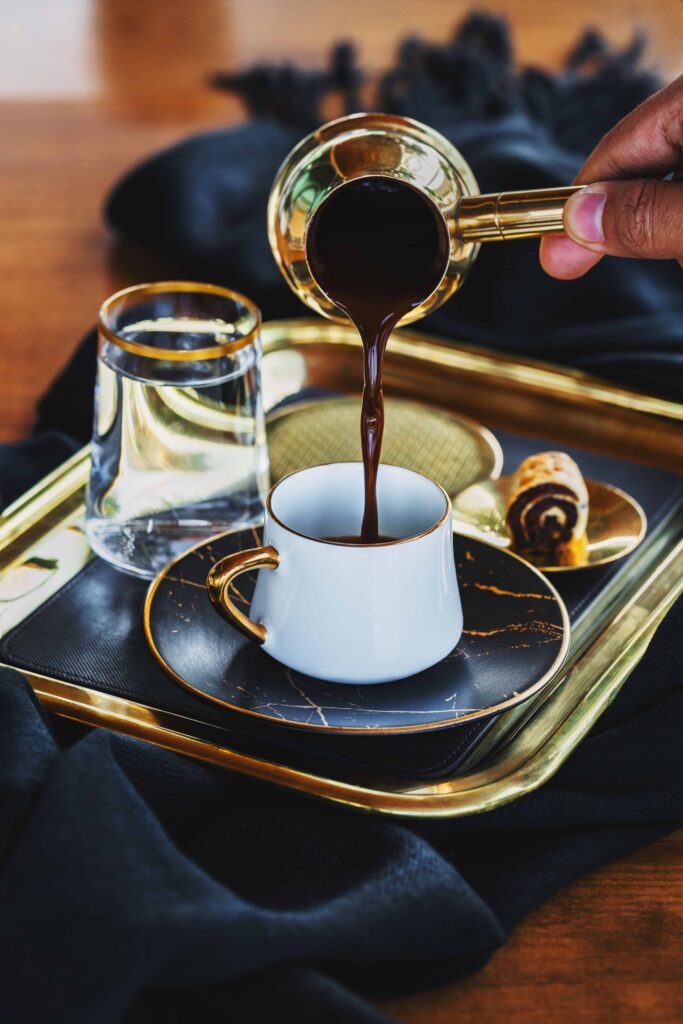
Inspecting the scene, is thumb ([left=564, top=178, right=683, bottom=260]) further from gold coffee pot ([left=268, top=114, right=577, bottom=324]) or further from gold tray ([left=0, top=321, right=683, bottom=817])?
gold tray ([left=0, top=321, right=683, bottom=817])

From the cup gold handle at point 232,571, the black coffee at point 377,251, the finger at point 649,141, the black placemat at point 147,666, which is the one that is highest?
the finger at point 649,141

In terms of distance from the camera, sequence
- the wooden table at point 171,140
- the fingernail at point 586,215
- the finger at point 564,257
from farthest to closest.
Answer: the finger at point 564,257
the fingernail at point 586,215
the wooden table at point 171,140

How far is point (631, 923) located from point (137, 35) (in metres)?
1.33

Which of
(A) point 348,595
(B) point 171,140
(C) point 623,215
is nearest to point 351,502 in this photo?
(A) point 348,595

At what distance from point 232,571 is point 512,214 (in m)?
0.20

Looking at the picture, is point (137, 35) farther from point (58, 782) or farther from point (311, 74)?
point (58, 782)

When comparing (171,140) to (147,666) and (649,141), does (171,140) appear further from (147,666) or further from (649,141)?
(147,666)

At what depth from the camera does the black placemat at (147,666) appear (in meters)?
0.47

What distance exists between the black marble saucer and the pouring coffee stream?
0.34ft

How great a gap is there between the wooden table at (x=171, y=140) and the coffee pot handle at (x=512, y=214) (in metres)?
0.25

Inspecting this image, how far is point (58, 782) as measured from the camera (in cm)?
42

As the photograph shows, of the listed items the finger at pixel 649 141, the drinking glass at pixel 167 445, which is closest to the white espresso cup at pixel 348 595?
the drinking glass at pixel 167 445

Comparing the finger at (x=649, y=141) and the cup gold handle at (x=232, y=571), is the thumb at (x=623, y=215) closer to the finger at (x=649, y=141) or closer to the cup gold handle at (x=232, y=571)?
the finger at (x=649, y=141)

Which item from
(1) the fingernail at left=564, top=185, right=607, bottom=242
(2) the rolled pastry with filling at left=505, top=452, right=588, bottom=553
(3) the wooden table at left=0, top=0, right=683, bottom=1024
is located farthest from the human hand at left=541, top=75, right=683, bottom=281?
(3) the wooden table at left=0, top=0, right=683, bottom=1024
